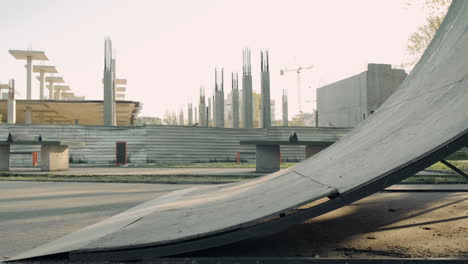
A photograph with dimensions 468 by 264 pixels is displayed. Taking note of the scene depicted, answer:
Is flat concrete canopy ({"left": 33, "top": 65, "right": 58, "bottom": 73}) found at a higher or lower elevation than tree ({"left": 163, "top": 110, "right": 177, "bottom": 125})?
higher

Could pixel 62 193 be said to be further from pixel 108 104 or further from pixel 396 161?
pixel 108 104

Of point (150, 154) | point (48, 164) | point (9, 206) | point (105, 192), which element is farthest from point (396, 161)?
point (150, 154)

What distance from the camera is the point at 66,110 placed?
3491cm

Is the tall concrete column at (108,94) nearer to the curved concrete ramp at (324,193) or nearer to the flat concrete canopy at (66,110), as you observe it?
the flat concrete canopy at (66,110)

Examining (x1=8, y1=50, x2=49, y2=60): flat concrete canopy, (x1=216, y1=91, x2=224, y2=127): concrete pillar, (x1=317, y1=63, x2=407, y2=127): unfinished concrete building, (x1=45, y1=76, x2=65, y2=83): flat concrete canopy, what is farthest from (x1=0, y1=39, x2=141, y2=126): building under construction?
(x1=317, y1=63, x2=407, y2=127): unfinished concrete building

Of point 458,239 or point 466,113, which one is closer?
point 466,113

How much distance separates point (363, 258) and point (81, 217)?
4.47 meters

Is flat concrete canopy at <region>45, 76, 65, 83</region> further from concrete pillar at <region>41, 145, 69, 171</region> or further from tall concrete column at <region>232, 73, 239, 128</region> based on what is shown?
concrete pillar at <region>41, 145, 69, 171</region>

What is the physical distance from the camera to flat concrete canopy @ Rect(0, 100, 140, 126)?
31453 mm

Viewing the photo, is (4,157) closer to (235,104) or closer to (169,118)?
(235,104)

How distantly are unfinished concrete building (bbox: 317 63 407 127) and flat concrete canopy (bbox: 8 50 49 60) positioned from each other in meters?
39.9

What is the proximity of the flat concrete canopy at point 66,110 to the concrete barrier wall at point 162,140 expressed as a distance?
9058mm

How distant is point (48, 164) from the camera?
651 inches

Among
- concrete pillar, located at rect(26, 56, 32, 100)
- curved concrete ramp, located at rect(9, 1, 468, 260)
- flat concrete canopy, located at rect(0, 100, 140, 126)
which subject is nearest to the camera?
curved concrete ramp, located at rect(9, 1, 468, 260)
